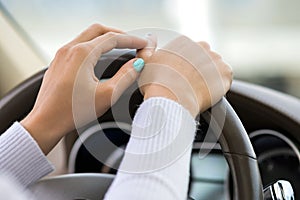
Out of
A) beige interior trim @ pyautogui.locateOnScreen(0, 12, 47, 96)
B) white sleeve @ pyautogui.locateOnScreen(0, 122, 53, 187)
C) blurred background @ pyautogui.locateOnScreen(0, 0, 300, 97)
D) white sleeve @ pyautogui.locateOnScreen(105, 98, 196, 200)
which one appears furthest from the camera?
blurred background @ pyautogui.locateOnScreen(0, 0, 300, 97)

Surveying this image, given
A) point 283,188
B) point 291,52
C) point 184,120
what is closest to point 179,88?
point 184,120

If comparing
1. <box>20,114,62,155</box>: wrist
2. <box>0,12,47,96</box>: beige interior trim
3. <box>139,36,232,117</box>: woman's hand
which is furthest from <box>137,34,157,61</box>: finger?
<box>0,12,47,96</box>: beige interior trim

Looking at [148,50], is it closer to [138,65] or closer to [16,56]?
[138,65]

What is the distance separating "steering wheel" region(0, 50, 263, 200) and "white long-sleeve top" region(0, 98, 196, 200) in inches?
1.7

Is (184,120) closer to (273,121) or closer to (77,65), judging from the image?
(77,65)

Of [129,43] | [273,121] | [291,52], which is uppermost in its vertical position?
[129,43]

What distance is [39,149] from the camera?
56cm

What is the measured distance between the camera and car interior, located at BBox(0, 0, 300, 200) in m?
0.53

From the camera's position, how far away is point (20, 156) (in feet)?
1.80

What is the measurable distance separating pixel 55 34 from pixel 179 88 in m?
0.98

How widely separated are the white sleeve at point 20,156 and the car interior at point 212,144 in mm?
29

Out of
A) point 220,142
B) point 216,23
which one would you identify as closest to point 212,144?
point 220,142

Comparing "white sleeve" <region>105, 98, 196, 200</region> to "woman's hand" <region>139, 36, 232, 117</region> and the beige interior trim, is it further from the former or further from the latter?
the beige interior trim

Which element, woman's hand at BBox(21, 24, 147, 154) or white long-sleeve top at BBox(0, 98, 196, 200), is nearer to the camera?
white long-sleeve top at BBox(0, 98, 196, 200)
